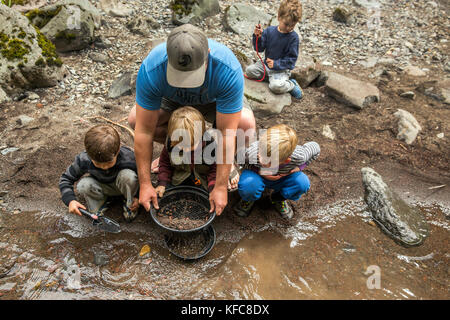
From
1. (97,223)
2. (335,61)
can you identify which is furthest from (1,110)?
(335,61)

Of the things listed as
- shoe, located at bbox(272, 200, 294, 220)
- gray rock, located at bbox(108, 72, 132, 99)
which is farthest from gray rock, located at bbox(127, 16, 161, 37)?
shoe, located at bbox(272, 200, 294, 220)

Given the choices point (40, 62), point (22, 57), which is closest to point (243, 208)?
point (40, 62)

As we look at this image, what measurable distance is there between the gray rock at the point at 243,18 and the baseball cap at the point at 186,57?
11.7ft

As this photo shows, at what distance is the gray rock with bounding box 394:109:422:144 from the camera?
3341 millimetres

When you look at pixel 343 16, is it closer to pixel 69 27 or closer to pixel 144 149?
pixel 69 27

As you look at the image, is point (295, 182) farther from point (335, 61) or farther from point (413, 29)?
point (413, 29)

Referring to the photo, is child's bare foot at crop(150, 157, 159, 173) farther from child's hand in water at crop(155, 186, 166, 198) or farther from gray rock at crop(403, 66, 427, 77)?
gray rock at crop(403, 66, 427, 77)

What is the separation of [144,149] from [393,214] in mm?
2014

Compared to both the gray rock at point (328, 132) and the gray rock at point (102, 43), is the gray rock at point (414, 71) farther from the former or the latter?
the gray rock at point (102, 43)

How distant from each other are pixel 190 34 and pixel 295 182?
127 centimetres

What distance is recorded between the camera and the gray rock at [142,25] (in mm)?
4844

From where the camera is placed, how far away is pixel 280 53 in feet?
12.6

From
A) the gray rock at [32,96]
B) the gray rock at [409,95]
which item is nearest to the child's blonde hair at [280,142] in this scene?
the gray rock at [409,95]

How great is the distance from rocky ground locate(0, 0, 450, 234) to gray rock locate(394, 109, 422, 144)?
52mm
